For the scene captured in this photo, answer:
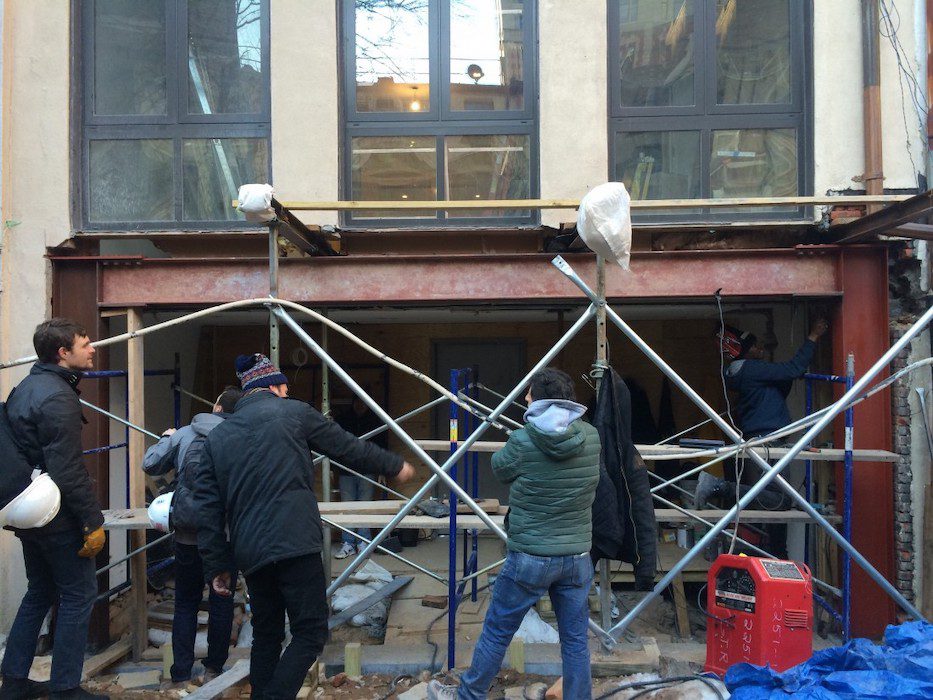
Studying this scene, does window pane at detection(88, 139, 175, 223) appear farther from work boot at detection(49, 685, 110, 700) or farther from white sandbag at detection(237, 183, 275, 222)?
work boot at detection(49, 685, 110, 700)

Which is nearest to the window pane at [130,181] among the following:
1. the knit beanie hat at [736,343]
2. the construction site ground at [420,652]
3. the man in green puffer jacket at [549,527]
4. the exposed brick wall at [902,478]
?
the construction site ground at [420,652]

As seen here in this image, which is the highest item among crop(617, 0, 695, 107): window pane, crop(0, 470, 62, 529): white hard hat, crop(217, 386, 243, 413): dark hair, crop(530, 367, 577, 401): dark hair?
crop(617, 0, 695, 107): window pane

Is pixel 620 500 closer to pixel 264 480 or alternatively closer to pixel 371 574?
pixel 264 480

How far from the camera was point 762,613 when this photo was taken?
387cm

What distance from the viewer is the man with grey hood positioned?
4.13 meters

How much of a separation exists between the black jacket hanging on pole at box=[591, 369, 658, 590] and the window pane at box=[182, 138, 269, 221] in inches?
129

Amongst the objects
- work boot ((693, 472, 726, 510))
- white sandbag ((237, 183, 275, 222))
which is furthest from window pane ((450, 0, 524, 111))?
work boot ((693, 472, 726, 510))

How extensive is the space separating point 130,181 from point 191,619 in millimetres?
3383

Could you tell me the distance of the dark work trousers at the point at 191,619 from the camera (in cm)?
425

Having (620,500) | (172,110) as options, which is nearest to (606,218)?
(620,500)

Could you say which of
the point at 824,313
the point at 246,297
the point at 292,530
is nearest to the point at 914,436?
the point at 824,313

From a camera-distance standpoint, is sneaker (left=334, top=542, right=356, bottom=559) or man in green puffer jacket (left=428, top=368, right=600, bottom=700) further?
sneaker (left=334, top=542, right=356, bottom=559)

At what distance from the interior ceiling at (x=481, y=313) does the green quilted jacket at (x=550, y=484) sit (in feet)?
8.69

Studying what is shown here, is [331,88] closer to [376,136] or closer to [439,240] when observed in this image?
[376,136]
